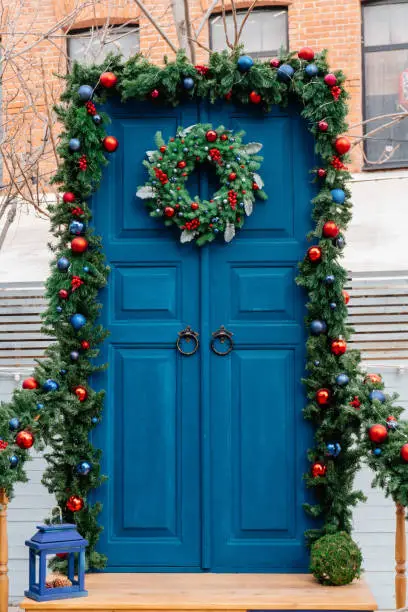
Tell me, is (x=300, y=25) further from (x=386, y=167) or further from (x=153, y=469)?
(x=153, y=469)

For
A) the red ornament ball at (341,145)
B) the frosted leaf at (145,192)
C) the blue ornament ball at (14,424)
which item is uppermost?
the red ornament ball at (341,145)

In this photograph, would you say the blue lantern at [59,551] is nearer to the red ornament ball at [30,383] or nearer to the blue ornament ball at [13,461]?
the blue ornament ball at [13,461]

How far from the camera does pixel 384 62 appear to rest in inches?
418

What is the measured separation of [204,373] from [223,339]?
208mm

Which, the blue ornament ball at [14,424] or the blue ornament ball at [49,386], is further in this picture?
the blue ornament ball at [49,386]

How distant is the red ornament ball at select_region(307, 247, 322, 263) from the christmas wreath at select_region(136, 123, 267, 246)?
39 centimetres

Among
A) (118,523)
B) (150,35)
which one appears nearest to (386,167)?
(150,35)

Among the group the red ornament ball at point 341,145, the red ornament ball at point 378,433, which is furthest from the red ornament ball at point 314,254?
the red ornament ball at point 378,433

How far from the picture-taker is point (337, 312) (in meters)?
5.14

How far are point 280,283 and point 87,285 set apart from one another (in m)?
1.03

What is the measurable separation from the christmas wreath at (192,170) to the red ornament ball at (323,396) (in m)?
0.94

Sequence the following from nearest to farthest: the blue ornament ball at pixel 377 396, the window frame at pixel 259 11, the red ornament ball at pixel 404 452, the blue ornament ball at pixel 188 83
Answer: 1. the red ornament ball at pixel 404 452
2. the blue ornament ball at pixel 377 396
3. the blue ornament ball at pixel 188 83
4. the window frame at pixel 259 11

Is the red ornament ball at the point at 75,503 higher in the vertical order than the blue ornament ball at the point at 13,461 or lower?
lower

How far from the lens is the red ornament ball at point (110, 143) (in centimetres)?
527
